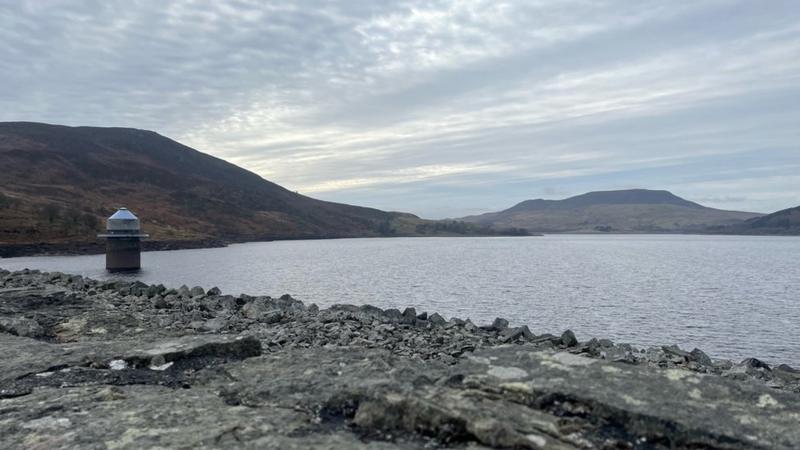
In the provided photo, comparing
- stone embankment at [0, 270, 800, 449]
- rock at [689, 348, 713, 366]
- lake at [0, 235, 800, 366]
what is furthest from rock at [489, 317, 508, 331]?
stone embankment at [0, 270, 800, 449]

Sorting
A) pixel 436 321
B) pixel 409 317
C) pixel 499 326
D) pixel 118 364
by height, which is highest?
pixel 118 364

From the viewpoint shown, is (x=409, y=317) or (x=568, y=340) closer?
(x=568, y=340)

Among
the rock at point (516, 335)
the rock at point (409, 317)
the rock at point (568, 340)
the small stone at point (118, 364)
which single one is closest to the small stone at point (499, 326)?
the rock at point (516, 335)

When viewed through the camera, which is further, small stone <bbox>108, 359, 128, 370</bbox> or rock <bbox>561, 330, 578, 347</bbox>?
rock <bbox>561, 330, 578, 347</bbox>

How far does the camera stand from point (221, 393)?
6652 millimetres

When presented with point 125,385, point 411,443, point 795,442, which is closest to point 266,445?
point 411,443

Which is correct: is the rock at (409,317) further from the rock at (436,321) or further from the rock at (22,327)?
the rock at (22,327)

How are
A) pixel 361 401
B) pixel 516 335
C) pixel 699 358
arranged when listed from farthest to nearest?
1. pixel 516 335
2. pixel 699 358
3. pixel 361 401

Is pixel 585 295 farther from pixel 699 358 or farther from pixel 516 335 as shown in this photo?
pixel 516 335

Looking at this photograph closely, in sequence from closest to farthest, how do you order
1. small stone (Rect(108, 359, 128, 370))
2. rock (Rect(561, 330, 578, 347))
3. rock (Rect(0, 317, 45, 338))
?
small stone (Rect(108, 359, 128, 370)) → rock (Rect(0, 317, 45, 338)) → rock (Rect(561, 330, 578, 347))

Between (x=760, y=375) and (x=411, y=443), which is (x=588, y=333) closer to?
(x=760, y=375)

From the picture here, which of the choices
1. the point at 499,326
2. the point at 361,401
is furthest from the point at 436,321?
the point at 361,401

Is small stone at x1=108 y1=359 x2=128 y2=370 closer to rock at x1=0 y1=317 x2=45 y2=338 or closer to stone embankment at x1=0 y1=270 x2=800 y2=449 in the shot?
stone embankment at x1=0 y1=270 x2=800 y2=449

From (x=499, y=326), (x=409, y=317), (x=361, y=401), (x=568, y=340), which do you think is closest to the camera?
(x=361, y=401)
